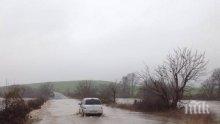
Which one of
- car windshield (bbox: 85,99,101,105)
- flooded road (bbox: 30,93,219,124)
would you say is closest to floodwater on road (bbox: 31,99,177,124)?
flooded road (bbox: 30,93,219,124)

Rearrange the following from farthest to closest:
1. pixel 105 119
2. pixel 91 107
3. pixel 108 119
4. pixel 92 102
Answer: pixel 92 102 < pixel 91 107 < pixel 105 119 < pixel 108 119

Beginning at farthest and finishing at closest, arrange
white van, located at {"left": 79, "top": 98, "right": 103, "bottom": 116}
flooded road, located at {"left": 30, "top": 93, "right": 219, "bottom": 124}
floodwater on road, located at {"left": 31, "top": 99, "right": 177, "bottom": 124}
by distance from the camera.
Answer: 1. white van, located at {"left": 79, "top": 98, "right": 103, "bottom": 116}
2. floodwater on road, located at {"left": 31, "top": 99, "right": 177, "bottom": 124}
3. flooded road, located at {"left": 30, "top": 93, "right": 219, "bottom": 124}

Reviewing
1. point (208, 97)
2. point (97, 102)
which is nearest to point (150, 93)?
point (97, 102)

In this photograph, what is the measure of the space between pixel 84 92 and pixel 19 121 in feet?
266

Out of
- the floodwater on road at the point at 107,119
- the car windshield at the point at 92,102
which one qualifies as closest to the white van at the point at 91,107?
the car windshield at the point at 92,102

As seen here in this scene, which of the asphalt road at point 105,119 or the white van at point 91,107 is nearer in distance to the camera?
the asphalt road at point 105,119

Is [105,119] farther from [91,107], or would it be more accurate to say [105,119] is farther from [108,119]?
[91,107]

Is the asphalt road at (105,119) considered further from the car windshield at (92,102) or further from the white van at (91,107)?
the car windshield at (92,102)

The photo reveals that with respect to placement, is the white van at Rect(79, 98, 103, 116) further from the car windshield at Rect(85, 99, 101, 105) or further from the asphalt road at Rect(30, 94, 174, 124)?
the asphalt road at Rect(30, 94, 174, 124)

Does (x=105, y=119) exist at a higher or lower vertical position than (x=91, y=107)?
lower

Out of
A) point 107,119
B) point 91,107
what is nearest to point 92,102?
point 91,107

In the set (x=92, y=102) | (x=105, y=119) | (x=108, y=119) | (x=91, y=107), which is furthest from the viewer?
(x=92, y=102)

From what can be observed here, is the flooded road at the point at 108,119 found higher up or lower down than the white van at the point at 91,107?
lower down

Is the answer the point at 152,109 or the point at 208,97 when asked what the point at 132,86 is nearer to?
the point at 208,97
